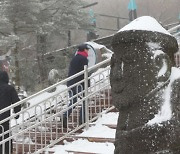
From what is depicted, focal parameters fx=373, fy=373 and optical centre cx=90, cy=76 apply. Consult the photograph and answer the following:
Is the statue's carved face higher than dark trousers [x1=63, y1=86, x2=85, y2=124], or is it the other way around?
the statue's carved face

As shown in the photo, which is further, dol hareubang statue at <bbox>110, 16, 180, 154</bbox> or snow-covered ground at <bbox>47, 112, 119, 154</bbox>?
snow-covered ground at <bbox>47, 112, 119, 154</bbox>

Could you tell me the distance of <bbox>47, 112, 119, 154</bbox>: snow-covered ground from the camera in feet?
19.9

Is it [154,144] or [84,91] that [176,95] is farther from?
[84,91]

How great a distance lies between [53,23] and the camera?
42.6ft

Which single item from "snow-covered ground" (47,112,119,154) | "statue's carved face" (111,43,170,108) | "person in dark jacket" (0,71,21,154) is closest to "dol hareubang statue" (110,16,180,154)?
"statue's carved face" (111,43,170,108)

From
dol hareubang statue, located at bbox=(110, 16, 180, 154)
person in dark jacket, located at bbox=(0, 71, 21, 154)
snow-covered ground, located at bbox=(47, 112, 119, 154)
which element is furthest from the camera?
person in dark jacket, located at bbox=(0, 71, 21, 154)

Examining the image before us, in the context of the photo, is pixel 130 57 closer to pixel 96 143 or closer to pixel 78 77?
pixel 96 143

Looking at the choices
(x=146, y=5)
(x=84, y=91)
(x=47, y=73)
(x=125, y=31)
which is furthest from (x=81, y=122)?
(x=146, y=5)

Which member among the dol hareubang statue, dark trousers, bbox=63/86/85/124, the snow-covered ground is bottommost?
the snow-covered ground

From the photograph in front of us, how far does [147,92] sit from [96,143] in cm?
359

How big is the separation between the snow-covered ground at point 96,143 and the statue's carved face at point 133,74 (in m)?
2.85

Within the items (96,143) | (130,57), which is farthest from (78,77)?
(130,57)

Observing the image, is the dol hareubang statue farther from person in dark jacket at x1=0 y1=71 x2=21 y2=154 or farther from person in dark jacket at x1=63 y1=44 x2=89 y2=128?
person in dark jacket at x1=63 y1=44 x2=89 y2=128

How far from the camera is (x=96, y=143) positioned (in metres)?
6.38
